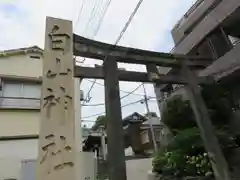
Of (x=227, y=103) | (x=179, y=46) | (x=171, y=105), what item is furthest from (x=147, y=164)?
(x=179, y=46)

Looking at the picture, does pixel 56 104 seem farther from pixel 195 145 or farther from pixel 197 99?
pixel 195 145

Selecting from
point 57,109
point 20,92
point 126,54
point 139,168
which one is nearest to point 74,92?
point 57,109

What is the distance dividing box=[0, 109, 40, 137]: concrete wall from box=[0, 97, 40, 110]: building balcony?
0.23 metres

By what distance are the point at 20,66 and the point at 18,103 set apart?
2377mm

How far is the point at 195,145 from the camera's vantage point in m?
7.12

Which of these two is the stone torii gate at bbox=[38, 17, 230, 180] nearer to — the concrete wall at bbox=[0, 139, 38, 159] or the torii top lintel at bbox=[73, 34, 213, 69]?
the torii top lintel at bbox=[73, 34, 213, 69]

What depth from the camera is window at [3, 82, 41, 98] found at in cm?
1271

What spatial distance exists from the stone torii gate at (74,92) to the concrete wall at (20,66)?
28.3 feet

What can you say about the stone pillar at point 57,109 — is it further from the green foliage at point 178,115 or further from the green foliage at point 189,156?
the green foliage at point 178,115

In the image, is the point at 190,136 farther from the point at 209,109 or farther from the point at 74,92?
the point at 74,92

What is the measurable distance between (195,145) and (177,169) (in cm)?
97

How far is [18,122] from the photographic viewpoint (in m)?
11.9

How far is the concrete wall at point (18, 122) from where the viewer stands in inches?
454

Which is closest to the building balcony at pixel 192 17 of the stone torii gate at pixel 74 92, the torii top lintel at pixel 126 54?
the torii top lintel at pixel 126 54
